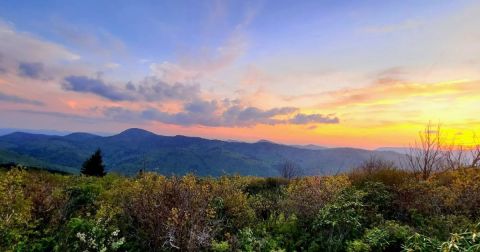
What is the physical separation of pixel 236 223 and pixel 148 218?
10.6 feet

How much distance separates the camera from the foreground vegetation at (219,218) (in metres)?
9.12

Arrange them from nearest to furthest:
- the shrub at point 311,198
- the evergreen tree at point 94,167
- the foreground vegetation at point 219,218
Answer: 1. the foreground vegetation at point 219,218
2. the shrub at point 311,198
3. the evergreen tree at point 94,167

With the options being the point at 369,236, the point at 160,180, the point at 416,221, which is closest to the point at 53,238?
the point at 160,180

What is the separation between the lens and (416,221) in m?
12.3

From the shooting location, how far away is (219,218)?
11758 mm

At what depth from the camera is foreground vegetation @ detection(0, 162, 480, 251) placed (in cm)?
912

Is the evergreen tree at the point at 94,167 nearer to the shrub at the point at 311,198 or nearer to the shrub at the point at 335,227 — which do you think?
the shrub at the point at 311,198

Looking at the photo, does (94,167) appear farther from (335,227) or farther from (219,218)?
(335,227)

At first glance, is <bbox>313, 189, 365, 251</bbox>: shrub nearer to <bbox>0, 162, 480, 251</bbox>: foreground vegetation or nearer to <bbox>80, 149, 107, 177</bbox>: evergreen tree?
<bbox>0, 162, 480, 251</bbox>: foreground vegetation

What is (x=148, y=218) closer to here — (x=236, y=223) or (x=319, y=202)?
(x=236, y=223)

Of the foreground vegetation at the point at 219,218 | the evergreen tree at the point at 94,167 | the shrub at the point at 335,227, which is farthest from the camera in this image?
the evergreen tree at the point at 94,167

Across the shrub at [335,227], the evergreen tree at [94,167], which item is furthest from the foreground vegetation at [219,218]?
the evergreen tree at [94,167]

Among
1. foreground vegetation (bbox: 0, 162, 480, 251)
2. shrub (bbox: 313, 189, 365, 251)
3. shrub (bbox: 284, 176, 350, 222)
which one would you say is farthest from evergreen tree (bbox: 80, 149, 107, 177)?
shrub (bbox: 313, 189, 365, 251)

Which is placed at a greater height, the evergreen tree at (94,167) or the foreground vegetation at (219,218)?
the foreground vegetation at (219,218)
